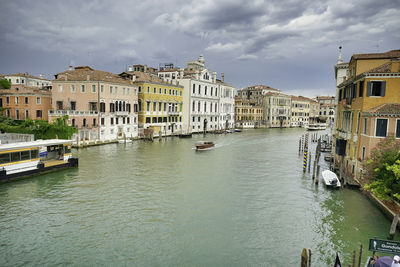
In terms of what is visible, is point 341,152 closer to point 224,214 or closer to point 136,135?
point 224,214

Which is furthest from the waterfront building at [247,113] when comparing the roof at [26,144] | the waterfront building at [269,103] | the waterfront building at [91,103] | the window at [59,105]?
the roof at [26,144]

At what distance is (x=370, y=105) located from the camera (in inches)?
538

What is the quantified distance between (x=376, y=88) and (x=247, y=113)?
50.8 metres

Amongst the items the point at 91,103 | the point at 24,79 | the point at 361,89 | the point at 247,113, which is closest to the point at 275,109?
the point at 247,113

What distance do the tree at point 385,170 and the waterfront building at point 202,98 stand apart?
33627 millimetres

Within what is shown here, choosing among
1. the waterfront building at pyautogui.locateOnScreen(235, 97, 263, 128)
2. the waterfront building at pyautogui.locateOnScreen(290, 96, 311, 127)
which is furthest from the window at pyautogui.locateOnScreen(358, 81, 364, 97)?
the waterfront building at pyautogui.locateOnScreen(290, 96, 311, 127)

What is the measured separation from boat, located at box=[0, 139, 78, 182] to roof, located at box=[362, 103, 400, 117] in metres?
16.8

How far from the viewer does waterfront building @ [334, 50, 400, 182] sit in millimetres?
12672

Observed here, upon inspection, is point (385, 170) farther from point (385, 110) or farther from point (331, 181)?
point (331, 181)

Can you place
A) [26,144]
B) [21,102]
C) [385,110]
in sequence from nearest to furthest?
[385,110]
[26,144]
[21,102]

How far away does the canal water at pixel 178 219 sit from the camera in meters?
8.19

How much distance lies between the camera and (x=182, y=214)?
1107 cm

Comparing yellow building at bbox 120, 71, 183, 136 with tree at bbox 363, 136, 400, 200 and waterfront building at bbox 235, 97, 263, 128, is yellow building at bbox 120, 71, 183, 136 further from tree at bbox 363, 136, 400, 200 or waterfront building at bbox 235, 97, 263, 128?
tree at bbox 363, 136, 400, 200

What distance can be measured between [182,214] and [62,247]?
14.1ft
